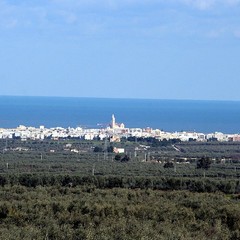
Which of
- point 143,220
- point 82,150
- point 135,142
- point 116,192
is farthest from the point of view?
point 135,142

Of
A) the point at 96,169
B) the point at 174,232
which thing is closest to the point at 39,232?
the point at 174,232

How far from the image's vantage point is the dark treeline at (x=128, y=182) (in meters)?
29.2

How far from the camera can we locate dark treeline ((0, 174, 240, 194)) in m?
29.2

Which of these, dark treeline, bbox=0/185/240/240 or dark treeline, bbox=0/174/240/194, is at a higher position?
dark treeline, bbox=0/185/240/240

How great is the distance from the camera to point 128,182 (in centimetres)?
3006

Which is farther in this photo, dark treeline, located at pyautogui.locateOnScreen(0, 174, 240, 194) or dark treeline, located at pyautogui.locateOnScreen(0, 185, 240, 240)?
dark treeline, located at pyautogui.locateOnScreen(0, 174, 240, 194)

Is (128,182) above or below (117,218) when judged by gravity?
below

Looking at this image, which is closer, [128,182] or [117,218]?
[117,218]

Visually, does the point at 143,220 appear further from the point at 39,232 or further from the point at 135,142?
the point at 135,142

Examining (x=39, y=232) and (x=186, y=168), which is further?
(x=186, y=168)

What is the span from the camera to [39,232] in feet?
47.5

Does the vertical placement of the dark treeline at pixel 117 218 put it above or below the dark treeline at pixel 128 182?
above

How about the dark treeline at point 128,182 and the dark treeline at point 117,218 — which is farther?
the dark treeline at point 128,182

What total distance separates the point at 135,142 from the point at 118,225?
161 ft
